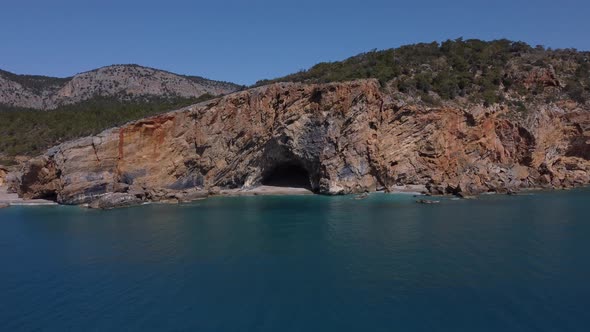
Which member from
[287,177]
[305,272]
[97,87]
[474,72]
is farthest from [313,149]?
[97,87]

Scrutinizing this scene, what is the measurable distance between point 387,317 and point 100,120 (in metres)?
69.8

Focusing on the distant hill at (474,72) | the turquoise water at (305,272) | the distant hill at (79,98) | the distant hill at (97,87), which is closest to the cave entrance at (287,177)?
the distant hill at (474,72)

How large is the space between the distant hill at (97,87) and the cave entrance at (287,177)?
74.5 meters

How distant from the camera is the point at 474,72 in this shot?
2240 inches

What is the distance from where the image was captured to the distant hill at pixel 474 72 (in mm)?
52281

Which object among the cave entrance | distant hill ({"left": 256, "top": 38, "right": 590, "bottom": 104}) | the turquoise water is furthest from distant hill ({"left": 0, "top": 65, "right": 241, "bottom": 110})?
the turquoise water

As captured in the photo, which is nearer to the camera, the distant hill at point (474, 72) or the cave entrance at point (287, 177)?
the cave entrance at point (287, 177)

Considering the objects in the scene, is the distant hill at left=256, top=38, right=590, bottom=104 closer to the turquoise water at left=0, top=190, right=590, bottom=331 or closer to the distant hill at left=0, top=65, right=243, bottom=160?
the turquoise water at left=0, top=190, right=590, bottom=331

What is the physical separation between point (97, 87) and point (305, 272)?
437 ft

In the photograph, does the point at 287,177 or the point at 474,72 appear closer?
the point at 287,177

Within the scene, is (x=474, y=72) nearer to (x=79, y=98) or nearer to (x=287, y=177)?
(x=287, y=177)

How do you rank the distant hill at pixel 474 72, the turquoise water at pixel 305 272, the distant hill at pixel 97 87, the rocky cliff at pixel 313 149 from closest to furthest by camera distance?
the turquoise water at pixel 305 272 → the rocky cliff at pixel 313 149 → the distant hill at pixel 474 72 → the distant hill at pixel 97 87

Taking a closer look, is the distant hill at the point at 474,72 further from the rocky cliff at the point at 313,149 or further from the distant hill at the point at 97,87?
the distant hill at the point at 97,87

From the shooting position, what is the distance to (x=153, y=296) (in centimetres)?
1573
